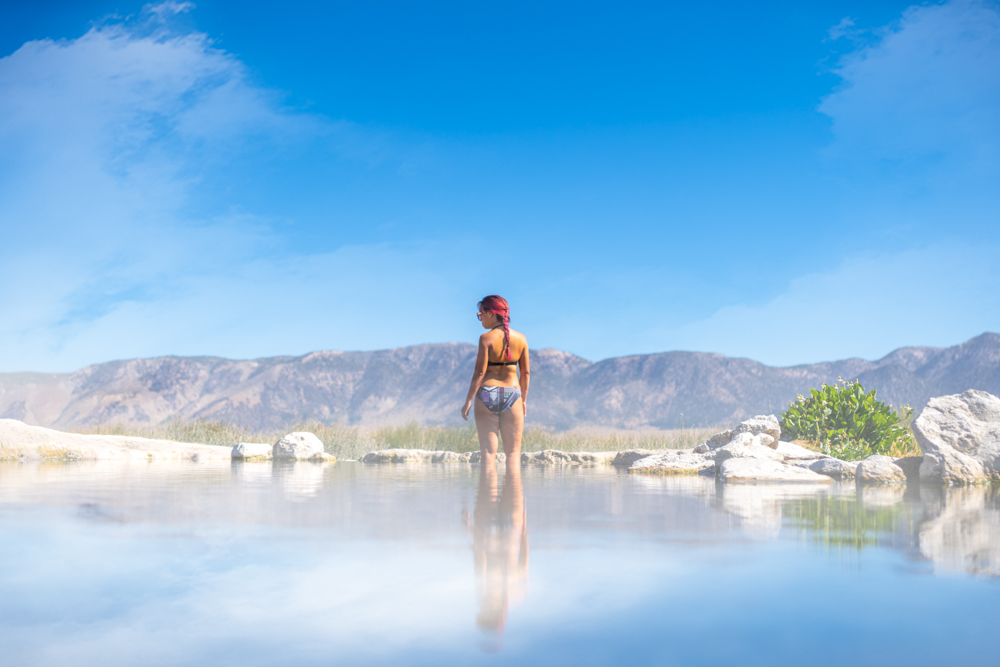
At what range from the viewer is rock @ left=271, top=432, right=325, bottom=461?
13.3 m

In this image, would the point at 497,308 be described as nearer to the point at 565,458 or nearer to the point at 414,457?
the point at 565,458

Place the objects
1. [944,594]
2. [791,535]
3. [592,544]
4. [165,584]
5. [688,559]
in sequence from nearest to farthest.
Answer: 1. [944,594]
2. [165,584]
3. [688,559]
4. [592,544]
5. [791,535]

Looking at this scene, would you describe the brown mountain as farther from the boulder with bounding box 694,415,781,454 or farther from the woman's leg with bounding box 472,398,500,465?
the woman's leg with bounding box 472,398,500,465

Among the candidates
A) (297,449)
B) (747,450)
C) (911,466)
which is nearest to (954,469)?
(911,466)

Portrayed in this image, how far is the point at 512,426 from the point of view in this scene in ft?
19.5

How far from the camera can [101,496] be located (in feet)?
17.6

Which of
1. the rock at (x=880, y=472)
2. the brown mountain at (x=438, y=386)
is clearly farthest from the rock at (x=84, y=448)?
the brown mountain at (x=438, y=386)

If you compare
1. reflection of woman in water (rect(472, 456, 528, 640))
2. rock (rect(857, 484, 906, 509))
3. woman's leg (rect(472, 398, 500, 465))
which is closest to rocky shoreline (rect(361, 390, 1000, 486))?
rock (rect(857, 484, 906, 509))

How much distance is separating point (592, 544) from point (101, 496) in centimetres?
397

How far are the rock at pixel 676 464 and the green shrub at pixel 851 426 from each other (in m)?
2.07

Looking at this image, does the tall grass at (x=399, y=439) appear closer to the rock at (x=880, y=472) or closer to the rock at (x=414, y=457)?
the rock at (x=414, y=457)

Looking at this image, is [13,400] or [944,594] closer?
[944,594]

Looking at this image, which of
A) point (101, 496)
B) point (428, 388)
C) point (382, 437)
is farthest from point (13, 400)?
point (101, 496)

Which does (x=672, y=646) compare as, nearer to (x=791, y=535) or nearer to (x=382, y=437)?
(x=791, y=535)
